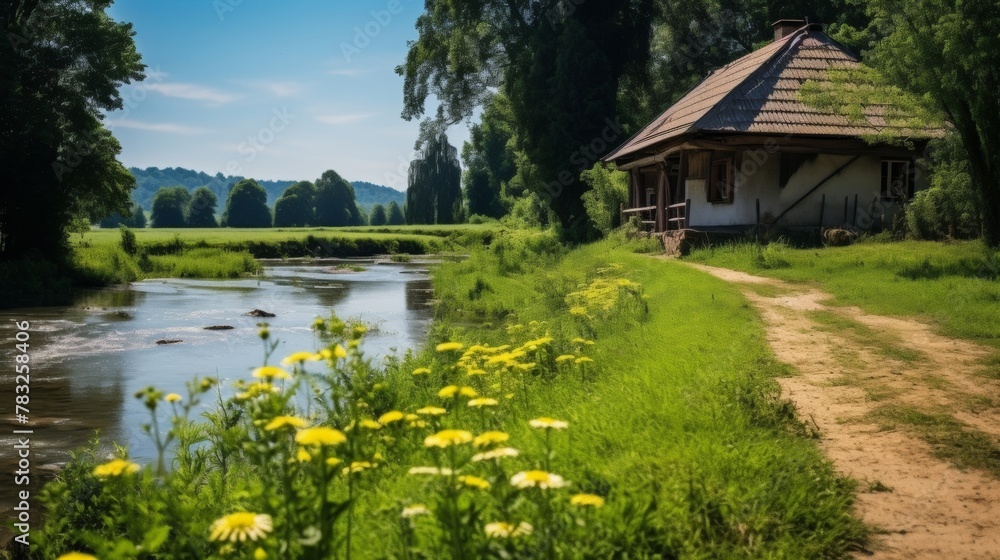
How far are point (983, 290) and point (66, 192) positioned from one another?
26.8 metres

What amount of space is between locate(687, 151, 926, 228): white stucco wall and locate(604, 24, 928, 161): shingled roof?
101 centimetres

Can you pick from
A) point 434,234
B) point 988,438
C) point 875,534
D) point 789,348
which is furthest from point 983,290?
point 434,234

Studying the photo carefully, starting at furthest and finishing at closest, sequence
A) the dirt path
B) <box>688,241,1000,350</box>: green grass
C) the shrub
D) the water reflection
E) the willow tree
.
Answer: the willow tree
the shrub
<box>688,241,1000,350</box>: green grass
the water reflection
the dirt path

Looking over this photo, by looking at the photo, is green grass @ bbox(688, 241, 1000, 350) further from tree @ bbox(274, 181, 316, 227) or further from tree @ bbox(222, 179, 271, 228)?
tree @ bbox(274, 181, 316, 227)

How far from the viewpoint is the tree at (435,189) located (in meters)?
81.3

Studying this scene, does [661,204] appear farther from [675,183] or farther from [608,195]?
[608,195]

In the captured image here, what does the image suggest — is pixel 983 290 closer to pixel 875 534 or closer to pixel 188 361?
pixel 875 534

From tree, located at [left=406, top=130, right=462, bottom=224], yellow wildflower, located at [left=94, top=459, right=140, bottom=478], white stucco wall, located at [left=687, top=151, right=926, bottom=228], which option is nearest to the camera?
yellow wildflower, located at [left=94, top=459, right=140, bottom=478]

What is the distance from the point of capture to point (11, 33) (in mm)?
24438

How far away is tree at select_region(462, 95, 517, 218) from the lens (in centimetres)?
7475

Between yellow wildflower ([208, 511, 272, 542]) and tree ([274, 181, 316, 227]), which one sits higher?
tree ([274, 181, 316, 227])

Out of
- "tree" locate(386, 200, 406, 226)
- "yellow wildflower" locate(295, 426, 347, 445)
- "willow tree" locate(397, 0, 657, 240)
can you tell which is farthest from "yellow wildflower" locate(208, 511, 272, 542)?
"tree" locate(386, 200, 406, 226)

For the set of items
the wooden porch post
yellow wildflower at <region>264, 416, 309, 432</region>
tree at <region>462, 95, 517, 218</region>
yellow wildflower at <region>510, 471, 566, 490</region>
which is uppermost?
tree at <region>462, 95, 517, 218</region>

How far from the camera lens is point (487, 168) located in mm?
86938
